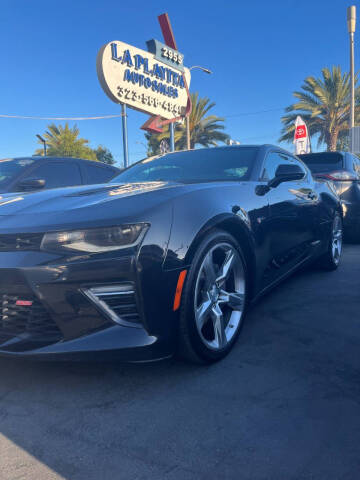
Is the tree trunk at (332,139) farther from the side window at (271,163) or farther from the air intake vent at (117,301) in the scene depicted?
the air intake vent at (117,301)

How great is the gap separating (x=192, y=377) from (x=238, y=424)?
17.4 inches

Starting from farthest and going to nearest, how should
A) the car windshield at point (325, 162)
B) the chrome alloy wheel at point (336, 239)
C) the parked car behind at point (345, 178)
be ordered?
the car windshield at point (325, 162), the parked car behind at point (345, 178), the chrome alloy wheel at point (336, 239)

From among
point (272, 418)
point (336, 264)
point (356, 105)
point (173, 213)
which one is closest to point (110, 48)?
point (336, 264)

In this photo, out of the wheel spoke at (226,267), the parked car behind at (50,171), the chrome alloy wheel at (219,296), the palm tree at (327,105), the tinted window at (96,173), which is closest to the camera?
the chrome alloy wheel at (219,296)

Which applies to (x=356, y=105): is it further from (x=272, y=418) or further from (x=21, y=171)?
(x=272, y=418)

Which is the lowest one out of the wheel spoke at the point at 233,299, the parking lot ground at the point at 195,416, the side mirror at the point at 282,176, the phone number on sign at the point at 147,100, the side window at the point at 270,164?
the parking lot ground at the point at 195,416

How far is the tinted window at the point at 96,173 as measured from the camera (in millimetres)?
5471

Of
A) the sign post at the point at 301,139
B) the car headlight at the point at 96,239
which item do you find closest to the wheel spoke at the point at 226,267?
the car headlight at the point at 96,239

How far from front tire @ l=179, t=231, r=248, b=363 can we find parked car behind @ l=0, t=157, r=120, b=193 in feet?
7.30

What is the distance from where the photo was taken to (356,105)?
65.7 feet

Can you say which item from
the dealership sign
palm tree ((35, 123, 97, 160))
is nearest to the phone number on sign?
the dealership sign

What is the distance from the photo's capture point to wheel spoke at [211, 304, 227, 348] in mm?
2213

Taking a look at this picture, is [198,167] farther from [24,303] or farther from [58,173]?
[58,173]

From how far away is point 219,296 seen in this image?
91.2 inches
